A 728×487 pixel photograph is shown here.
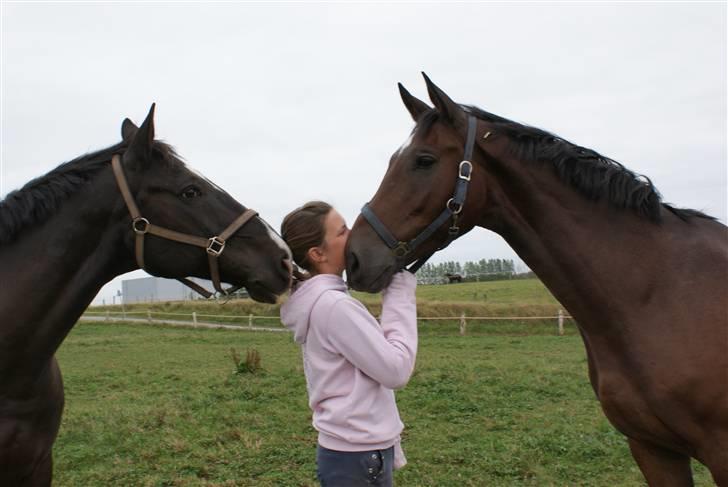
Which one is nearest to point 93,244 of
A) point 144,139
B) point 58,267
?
point 58,267

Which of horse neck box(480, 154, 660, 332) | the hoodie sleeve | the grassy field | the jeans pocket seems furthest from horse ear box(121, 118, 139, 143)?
the grassy field

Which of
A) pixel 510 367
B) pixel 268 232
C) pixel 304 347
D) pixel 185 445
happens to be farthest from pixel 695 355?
pixel 510 367

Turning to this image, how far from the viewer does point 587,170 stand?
2.83 metres

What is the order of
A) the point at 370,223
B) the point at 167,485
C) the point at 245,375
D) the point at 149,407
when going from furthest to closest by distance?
the point at 245,375 < the point at 149,407 < the point at 167,485 < the point at 370,223

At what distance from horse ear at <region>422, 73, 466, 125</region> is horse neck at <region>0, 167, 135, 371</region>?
1611mm

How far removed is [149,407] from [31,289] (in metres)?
5.93

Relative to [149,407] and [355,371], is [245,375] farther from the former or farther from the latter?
[355,371]

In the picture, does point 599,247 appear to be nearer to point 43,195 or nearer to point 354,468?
point 354,468

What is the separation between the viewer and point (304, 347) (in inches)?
94.7

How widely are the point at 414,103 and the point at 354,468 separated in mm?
1825

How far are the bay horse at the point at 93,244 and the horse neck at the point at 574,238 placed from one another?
1.17 meters

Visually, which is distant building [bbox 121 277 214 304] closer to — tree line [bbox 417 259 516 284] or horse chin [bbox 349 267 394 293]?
tree line [bbox 417 259 516 284]

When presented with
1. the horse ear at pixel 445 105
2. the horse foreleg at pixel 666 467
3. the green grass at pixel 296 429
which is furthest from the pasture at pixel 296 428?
the horse ear at pixel 445 105

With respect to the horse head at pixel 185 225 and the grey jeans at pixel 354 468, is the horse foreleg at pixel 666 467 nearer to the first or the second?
the grey jeans at pixel 354 468
